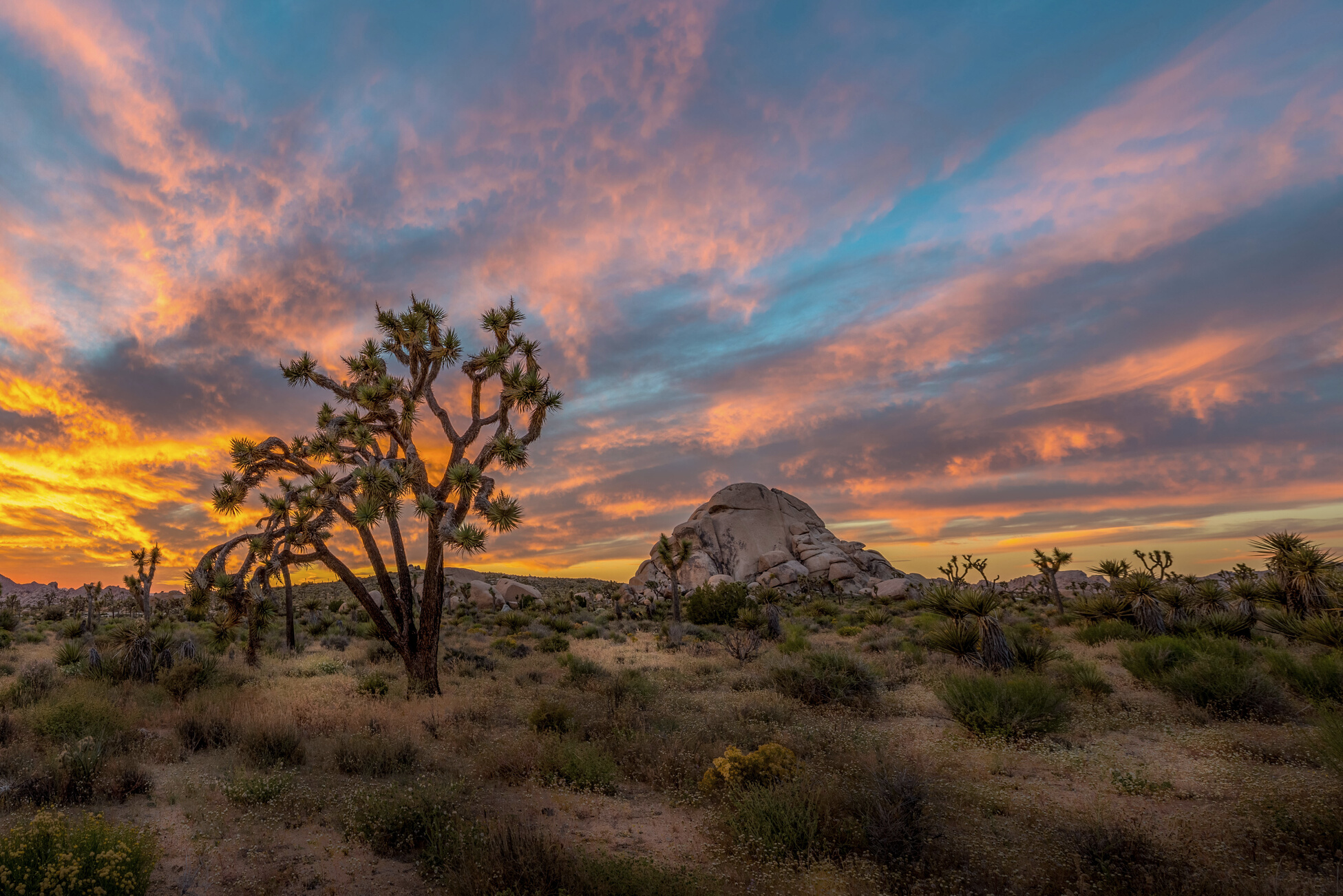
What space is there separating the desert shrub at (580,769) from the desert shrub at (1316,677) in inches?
463

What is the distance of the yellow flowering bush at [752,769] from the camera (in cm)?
755

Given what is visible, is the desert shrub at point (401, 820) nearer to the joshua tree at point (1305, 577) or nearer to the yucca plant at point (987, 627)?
the yucca plant at point (987, 627)

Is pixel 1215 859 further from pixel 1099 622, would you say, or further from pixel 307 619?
pixel 307 619

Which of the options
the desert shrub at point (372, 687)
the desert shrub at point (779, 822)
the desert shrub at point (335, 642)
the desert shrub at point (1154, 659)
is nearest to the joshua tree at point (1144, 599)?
the desert shrub at point (1154, 659)

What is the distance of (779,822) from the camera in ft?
20.6

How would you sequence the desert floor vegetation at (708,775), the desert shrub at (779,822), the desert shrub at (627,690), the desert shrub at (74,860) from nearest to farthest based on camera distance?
1. the desert shrub at (74,860)
2. the desert floor vegetation at (708,775)
3. the desert shrub at (779,822)
4. the desert shrub at (627,690)

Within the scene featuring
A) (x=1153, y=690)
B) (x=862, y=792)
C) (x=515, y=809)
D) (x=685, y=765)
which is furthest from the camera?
(x=1153, y=690)

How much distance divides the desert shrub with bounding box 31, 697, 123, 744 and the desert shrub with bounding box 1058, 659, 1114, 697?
17.6 meters

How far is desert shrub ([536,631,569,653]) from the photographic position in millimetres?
22209

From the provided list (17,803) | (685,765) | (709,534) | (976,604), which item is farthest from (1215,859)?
(709,534)

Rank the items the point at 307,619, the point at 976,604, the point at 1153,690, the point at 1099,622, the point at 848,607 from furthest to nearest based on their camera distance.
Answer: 1. the point at 848,607
2. the point at 307,619
3. the point at 1099,622
4. the point at 976,604
5. the point at 1153,690

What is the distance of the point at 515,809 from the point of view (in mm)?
7289

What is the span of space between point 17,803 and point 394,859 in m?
5.06

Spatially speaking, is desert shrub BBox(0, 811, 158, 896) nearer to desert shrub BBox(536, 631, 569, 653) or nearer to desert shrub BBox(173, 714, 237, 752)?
desert shrub BBox(173, 714, 237, 752)
